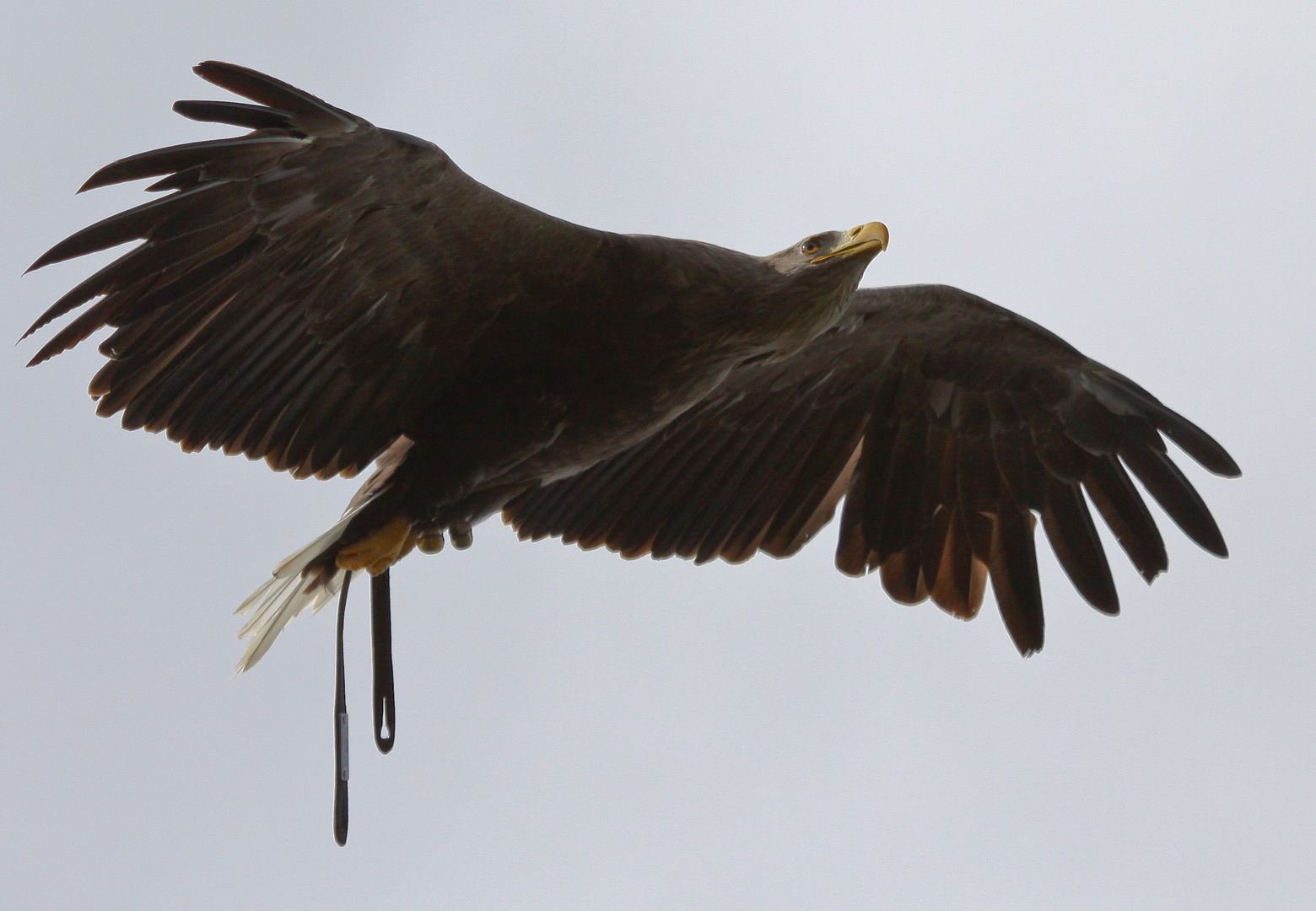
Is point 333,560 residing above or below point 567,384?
below

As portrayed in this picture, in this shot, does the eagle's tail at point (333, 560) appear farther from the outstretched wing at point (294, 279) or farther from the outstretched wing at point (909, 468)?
the outstretched wing at point (909, 468)

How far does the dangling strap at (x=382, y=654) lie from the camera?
6.27 meters

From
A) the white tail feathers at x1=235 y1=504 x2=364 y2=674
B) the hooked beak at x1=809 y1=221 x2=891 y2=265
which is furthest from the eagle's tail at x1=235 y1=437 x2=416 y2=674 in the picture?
the hooked beak at x1=809 y1=221 x2=891 y2=265

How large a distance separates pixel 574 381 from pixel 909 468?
212 centimetres

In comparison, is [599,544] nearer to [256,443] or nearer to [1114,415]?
[256,443]

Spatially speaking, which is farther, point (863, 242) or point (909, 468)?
point (909, 468)

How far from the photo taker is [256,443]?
6.09 m

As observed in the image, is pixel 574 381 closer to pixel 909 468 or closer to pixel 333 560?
pixel 333 560

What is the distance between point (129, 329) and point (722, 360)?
2.16 metres

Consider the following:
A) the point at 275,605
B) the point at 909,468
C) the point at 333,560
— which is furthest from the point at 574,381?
the point at 909,468

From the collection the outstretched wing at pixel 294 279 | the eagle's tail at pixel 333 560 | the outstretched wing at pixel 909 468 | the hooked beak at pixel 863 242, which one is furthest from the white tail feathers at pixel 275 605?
the hooked beak at pixel 863 242

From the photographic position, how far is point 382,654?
632cm

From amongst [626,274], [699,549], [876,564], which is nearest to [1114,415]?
[876,564]

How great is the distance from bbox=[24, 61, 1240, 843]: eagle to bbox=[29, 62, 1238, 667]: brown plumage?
0.01 m
